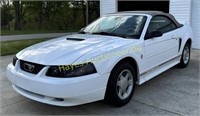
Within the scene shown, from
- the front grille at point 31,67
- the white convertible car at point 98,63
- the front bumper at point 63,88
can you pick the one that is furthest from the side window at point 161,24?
the front grille at point 31,67

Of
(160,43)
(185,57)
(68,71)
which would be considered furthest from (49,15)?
(68,71)

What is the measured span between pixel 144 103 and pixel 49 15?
79.2ft

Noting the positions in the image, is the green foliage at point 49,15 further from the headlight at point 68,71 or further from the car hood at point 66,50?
the headlight at point 68,71

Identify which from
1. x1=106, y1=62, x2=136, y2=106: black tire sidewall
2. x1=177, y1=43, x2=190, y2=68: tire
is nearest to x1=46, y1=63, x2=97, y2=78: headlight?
x1=106, y1=62, x2=136, y2=106: black tire sidewall

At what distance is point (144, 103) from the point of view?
12.0ft

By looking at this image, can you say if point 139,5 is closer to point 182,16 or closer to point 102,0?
point 102,0

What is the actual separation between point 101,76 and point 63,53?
62cm

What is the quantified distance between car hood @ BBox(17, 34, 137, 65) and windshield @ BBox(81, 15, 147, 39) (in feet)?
0.86

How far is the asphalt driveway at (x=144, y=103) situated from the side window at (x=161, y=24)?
3.55ft

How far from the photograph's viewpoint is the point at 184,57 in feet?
19.0

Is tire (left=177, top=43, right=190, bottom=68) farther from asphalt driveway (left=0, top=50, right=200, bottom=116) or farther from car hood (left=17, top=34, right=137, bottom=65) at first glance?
car hood (left=17, top=34, right=137, bottom=65)

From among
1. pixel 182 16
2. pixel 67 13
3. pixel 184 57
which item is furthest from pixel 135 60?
pixel 67 13

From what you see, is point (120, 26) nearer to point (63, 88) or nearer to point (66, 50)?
point (66, 50)

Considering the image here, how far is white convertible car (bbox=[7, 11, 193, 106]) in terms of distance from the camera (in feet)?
9.66
